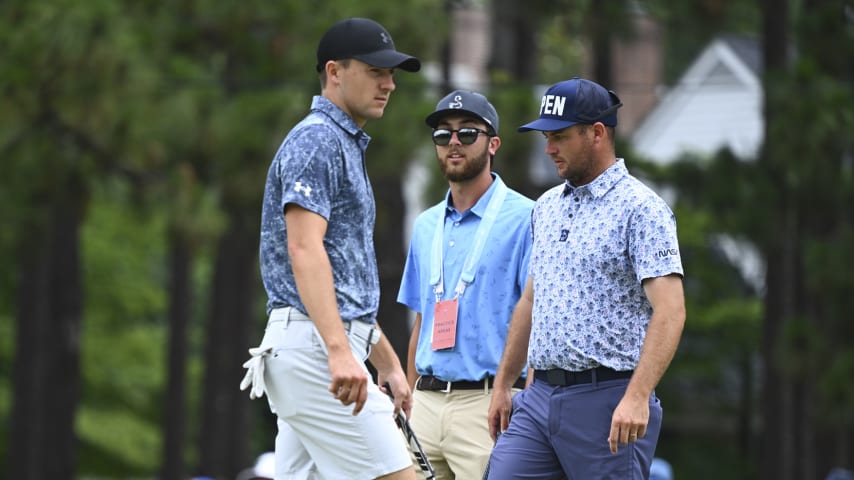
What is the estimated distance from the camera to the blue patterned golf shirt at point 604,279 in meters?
5.61

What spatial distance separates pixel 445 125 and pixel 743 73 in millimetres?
21826

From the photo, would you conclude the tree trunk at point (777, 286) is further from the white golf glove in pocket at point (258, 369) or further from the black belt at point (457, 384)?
the white golf glove in pocket at point (258, 369)

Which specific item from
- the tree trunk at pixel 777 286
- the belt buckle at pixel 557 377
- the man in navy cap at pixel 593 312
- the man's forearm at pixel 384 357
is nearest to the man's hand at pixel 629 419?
the man in navy cap at pixel 593 312

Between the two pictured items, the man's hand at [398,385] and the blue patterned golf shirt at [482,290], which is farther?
the blue patterned golf shirt at [482,290]

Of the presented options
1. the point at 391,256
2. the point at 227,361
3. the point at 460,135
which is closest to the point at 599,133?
the point at 460,135

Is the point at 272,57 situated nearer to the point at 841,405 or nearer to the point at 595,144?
the point at 841,405

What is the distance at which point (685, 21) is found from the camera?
1795 cm

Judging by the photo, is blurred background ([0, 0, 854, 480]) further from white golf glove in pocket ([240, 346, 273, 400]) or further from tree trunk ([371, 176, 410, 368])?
white golf glove in pocket ([240, 346, 273, 400])

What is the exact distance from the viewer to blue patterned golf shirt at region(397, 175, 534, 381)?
6.60 m

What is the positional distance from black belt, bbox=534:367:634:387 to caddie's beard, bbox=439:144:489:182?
1.25 meters

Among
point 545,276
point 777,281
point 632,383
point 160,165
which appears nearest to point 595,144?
point 545,276

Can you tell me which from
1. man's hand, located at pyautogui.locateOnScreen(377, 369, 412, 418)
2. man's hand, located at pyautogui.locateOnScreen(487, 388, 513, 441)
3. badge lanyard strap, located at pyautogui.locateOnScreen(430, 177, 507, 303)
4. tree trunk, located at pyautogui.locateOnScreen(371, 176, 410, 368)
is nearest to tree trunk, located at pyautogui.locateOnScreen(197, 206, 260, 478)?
tree trunk, located at pyautogui.locateOnScreen(371, 176, 410, 368)

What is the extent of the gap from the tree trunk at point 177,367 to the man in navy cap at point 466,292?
16.9m

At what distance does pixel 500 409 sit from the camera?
627 cm
